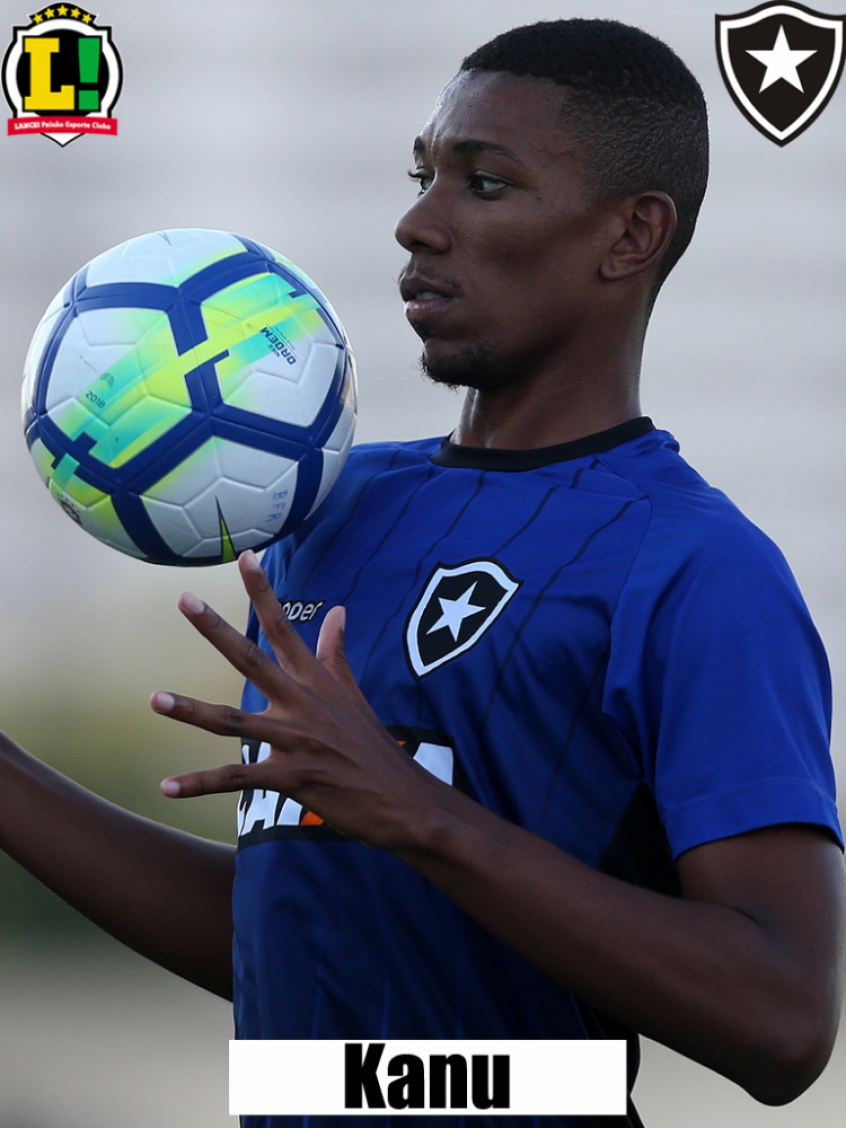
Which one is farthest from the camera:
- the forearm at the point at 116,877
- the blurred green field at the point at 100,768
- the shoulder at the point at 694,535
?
the blurred green field at the point at 100,768

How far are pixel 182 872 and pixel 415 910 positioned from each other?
72 cm

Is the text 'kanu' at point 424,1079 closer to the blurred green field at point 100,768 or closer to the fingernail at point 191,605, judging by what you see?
the fingernail at point 191,605

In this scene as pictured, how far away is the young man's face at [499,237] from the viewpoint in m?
2.17

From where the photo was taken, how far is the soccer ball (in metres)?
2.12

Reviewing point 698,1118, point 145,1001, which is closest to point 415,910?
point 698,1118

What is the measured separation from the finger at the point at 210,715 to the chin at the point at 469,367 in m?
0.79

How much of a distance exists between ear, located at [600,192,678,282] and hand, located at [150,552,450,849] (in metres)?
0.92

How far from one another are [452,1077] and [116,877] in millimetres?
830

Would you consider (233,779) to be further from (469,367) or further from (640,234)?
(640,234)

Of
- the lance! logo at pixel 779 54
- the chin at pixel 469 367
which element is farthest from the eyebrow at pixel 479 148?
the lance! logo at pixel 779 54

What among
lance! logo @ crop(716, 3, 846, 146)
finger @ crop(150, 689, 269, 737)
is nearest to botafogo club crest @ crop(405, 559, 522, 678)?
finger @ crop(150, 689, 269, 737)

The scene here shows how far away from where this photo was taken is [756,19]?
18.0ft

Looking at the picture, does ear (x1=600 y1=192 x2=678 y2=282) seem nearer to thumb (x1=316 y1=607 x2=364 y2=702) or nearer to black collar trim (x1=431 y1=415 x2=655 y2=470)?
black collar trim (x1=431 y1=415 x2=655 y2=470)

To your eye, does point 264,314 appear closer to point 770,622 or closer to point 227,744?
point 770,622
